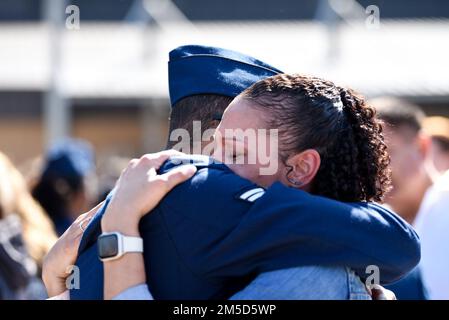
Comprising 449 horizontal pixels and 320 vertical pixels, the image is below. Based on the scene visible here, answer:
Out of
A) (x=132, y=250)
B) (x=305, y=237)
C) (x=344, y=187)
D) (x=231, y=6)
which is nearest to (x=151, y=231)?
(x=132, y=250)

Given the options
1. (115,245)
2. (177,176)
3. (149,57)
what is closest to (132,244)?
(115,245)

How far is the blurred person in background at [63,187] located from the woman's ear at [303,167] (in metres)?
3.78

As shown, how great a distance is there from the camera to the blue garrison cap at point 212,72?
6.51 ft

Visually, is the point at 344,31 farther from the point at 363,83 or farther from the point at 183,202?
the point at 183,202

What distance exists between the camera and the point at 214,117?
1992 millimetres

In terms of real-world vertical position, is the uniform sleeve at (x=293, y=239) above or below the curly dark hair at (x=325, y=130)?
below

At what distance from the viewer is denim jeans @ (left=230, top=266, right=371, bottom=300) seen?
155cm

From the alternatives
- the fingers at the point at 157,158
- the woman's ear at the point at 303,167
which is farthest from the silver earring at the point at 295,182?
the fingers at the point at 157,158

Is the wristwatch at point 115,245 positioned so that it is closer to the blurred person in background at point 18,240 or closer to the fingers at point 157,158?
the fingers at point 157,158

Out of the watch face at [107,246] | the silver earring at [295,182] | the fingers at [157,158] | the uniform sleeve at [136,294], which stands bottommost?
the uniform sleeve at [136,294]

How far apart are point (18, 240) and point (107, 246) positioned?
2.29 m

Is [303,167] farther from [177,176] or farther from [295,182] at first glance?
Answer: [177,176]

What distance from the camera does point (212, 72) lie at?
6.60ft
